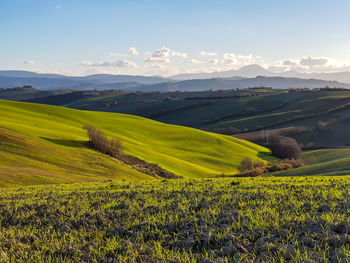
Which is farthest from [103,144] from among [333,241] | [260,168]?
[333,241]

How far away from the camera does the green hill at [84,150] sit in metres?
43.3

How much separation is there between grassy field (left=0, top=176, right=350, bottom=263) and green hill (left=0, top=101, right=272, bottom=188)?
28817 mm

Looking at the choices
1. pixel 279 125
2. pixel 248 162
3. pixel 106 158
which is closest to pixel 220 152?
pixel 248 162

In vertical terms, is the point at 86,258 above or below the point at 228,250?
below

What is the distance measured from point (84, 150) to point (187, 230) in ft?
170

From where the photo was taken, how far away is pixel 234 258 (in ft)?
21.9

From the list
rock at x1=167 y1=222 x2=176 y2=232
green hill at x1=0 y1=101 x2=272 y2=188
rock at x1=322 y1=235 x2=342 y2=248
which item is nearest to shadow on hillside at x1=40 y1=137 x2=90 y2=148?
green hill at x1=0 y1=101 x2=272 y2=188

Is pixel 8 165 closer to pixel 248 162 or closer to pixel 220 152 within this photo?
pixel 248 162

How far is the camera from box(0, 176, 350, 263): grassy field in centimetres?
709

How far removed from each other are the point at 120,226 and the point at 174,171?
50.6m

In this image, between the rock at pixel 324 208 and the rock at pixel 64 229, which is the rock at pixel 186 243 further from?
the rock at pixel 324 208

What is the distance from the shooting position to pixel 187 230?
8898 mm

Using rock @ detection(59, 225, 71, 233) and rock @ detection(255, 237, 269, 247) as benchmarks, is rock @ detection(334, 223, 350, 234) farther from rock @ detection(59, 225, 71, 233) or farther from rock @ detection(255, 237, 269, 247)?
rock @ detection(59, 225, 71, 233)

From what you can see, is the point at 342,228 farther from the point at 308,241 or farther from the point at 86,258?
the point at 86,258
